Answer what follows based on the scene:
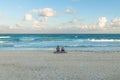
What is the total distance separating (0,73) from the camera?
538 inches

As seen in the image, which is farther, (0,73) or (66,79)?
(0,73)

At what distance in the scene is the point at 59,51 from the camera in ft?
88.5

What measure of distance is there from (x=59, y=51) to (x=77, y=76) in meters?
14.4

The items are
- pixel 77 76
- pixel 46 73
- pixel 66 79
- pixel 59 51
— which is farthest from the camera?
pixel 59 51

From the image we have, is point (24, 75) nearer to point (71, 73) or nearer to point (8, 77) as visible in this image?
point (8, 77)

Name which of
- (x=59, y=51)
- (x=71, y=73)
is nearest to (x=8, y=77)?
(x=71, y=73)

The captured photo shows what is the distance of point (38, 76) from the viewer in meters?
12.6

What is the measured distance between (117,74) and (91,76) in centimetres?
141

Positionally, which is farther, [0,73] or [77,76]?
[0,73]

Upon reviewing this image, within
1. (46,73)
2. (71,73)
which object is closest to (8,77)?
(46,73)

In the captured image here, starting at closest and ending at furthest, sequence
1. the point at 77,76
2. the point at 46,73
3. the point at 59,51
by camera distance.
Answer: the point at 77,76
the point at 46,73
the point at 59,51

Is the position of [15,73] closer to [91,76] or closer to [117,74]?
[91,76]

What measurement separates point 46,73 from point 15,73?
149cm

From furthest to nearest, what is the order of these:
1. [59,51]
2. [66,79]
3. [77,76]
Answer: [59,51] < [77,76] < [66,79]
